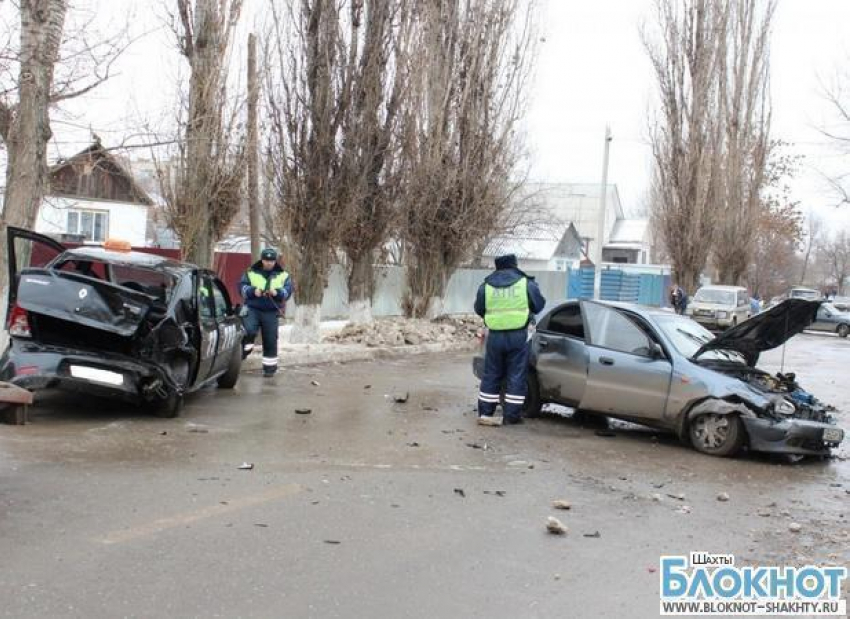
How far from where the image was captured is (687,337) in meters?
9.01

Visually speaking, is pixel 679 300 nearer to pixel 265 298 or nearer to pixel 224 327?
pixel 265 298

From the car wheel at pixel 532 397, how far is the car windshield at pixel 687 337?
1.53 meters

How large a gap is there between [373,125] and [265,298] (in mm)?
5649

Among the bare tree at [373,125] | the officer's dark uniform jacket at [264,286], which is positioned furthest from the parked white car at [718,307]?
the officer's dark uniform jacket at [264,286]

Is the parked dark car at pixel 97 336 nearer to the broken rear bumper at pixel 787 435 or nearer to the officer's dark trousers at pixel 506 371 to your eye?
the officer's dark trousers at pixel 506 371

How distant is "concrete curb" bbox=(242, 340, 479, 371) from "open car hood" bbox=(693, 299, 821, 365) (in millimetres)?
7081

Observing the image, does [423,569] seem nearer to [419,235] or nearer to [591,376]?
[591,376]

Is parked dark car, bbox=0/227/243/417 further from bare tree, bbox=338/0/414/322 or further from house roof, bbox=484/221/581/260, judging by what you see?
house roof, bbox=484/221/581/260

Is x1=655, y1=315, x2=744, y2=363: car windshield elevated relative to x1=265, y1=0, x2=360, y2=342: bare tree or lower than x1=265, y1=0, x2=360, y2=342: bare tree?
lower

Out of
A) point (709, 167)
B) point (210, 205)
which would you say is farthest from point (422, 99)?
point (709, 167)

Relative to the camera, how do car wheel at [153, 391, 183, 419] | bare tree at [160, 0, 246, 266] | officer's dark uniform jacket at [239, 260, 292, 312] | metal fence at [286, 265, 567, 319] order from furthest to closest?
metal fence at [286, 265, 567, 319] → bare tree at [160, 0, 246, 266] → officer's dark uniform jacket at [239, 260, 292, 312] → car wheel at [153, 391, 183, 419]

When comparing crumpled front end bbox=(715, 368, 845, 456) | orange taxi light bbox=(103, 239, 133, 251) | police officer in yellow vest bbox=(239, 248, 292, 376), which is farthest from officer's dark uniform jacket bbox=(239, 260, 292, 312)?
crumpled front end bbox=(715, 368, 845, 456)

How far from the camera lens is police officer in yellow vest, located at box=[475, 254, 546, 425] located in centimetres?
892

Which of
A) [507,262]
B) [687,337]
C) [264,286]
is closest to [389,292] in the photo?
[264,286]
